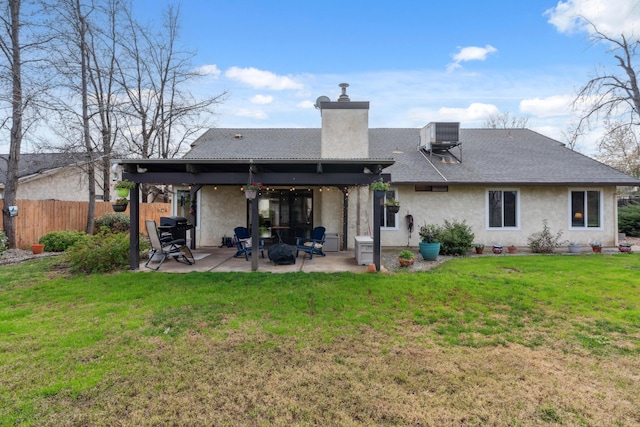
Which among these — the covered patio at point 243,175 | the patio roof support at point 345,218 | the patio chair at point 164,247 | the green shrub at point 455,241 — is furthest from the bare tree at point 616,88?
the patio chair at point 164,247

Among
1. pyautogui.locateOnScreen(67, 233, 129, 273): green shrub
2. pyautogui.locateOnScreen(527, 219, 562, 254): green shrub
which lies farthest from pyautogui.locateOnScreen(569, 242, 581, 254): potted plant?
pyautogui.locateOnScreen(67, 233, 129, 273): green shrub

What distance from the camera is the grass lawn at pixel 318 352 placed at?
8.10 ft

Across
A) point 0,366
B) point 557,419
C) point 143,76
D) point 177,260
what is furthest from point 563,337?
point 143,76

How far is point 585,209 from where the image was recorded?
36.2 ft

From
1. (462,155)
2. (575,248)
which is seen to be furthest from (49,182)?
(575,248)

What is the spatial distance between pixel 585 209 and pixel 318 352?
12.2 m

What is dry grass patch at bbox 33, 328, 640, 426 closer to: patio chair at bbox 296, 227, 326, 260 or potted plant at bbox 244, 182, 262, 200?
potted plant at bbox 244, 182, 262, 200

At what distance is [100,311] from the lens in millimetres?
4590

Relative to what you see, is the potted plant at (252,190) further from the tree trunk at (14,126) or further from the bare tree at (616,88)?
the bare tree at (616,88)

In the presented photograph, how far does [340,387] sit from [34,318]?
4.39m

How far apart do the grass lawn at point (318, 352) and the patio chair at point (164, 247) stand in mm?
1366

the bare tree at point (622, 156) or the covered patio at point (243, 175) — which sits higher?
the bare tree at point (622, 156)

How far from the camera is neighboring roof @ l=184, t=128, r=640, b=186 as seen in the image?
1076 cm

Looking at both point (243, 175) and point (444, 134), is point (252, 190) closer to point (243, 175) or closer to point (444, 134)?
point (243, 175)
